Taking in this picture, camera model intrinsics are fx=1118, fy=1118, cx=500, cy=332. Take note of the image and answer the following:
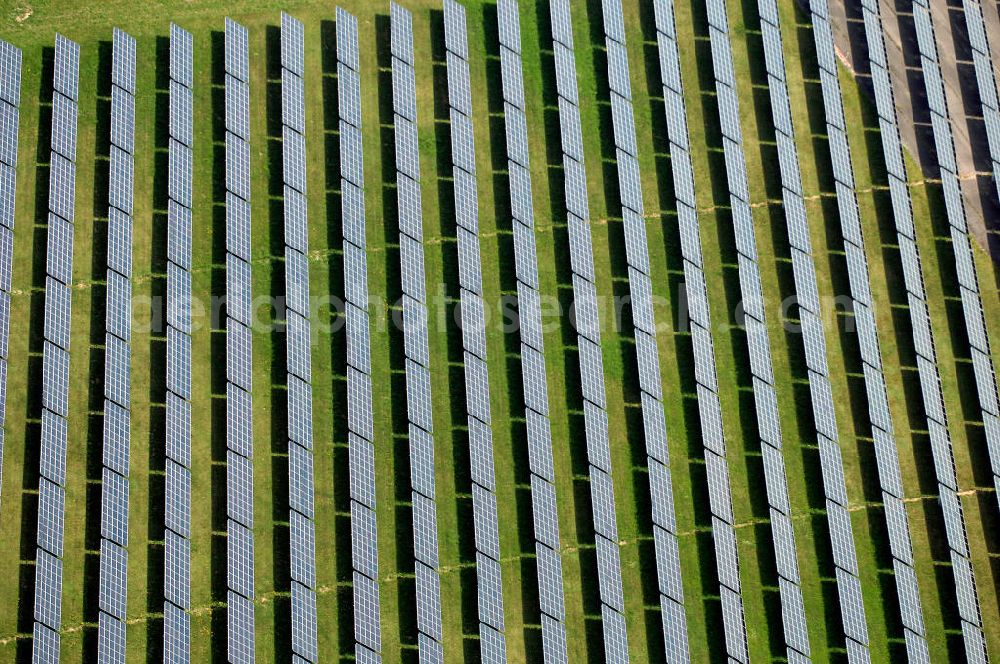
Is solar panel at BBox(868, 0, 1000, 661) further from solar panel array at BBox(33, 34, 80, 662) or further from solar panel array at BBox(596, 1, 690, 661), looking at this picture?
solar panel array at BBox(33, 34, 80, 662)

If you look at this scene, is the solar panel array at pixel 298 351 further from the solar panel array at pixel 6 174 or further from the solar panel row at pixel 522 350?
the solar panel array at pixel 6 174

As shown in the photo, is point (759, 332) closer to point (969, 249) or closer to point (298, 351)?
point (969, 249)

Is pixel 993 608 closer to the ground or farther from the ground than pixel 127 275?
closer to the ground

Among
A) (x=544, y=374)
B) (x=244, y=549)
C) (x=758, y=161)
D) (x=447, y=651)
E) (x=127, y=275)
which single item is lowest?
(x=447, y=651)

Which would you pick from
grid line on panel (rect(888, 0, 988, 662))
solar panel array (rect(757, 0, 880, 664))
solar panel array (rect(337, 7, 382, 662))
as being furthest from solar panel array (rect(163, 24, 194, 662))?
grid line on panel (rect(888, 0, 988, 662))

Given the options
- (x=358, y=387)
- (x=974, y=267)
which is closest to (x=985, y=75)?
(x=974, y=267)

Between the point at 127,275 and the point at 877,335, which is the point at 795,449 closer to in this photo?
the point at 877,335

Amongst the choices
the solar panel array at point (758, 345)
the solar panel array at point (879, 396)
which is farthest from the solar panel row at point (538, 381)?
the solar panel array at point (879, 396)

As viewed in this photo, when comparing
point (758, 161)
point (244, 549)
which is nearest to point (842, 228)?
point (758, 161)
